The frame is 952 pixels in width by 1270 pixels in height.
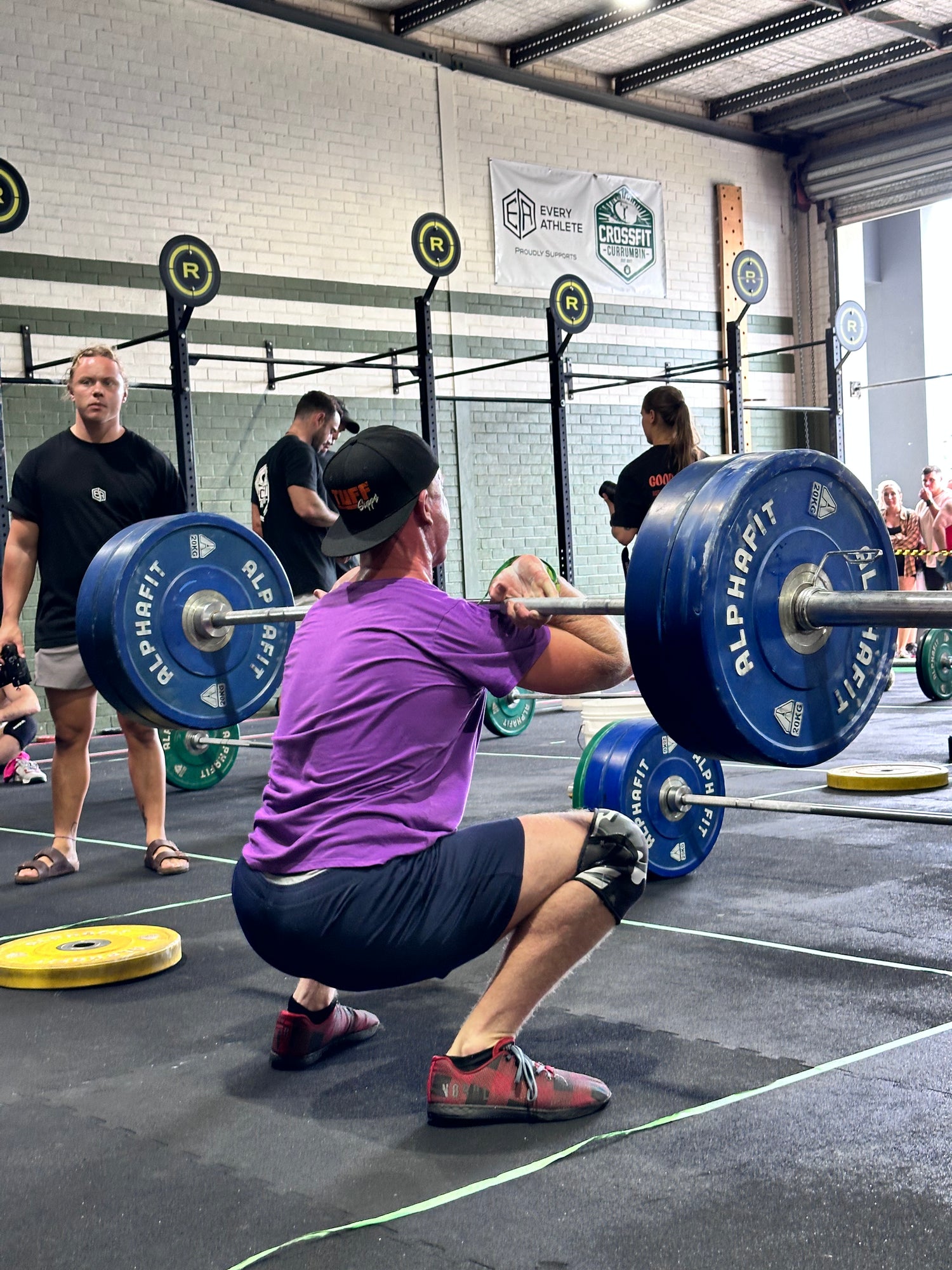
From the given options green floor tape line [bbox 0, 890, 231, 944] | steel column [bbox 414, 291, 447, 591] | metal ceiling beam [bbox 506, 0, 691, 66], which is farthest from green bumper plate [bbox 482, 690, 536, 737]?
metal ceiling beam [bbox 506, 0, 691, 66]

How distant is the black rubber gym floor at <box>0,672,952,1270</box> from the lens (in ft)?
4.92

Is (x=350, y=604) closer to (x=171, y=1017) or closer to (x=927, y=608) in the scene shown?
(x=927, y=608)

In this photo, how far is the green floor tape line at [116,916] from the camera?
9.79 ft

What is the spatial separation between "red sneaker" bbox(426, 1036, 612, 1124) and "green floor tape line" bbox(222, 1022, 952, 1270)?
0.08m

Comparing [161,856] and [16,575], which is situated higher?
[16,575]

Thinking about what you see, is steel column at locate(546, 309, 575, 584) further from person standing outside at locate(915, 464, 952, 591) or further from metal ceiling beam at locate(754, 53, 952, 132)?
metal ceiling beam at locate(754, 53, 952, 132)

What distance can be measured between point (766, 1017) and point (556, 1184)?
26.5 inches

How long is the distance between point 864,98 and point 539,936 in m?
10.4

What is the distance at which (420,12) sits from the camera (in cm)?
871

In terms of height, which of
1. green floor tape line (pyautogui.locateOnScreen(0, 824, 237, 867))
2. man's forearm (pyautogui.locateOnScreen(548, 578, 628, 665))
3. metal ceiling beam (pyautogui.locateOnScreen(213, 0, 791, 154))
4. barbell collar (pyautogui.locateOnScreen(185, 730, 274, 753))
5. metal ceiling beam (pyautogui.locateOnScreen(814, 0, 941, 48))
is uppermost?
metal ceiling beam (pyautogui.locateOnScreen(814, 0, 941, 48))

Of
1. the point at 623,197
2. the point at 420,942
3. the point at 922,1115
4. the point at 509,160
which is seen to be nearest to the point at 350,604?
the point at 420,942

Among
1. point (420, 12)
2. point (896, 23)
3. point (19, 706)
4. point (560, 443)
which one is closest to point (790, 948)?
point (19, 706)

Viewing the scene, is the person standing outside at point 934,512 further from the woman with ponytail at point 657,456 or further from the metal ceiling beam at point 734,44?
the woman with ponytail at point 657,456

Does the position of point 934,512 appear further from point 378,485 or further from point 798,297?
point 378,485
